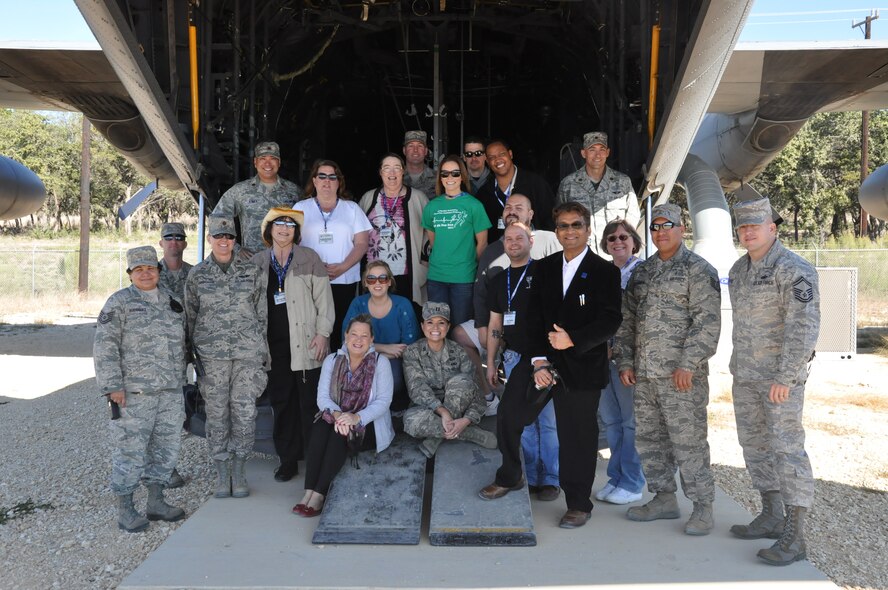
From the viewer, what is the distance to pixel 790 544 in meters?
3.58

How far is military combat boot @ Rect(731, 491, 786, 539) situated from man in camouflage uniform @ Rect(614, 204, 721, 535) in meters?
0.17

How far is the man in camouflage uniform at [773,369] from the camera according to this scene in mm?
3559

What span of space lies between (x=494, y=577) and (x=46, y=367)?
9372 millimetres

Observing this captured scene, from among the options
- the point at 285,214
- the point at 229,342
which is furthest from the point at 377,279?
the point at 229,342

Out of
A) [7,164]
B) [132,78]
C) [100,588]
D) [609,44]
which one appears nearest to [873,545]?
[100,588]

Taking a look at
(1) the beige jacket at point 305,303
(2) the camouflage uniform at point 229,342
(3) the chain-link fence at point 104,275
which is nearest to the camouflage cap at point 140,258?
(2) the camouflage uniform at point 229,342

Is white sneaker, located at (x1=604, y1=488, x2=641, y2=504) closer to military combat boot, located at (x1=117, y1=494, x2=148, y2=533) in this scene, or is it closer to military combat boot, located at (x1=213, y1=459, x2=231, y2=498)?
military combat boot, located at (x1=213, y1=459, x2=231, y2=498)

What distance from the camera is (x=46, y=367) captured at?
1080 cm

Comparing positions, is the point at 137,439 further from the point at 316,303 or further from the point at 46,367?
the point at 46,367

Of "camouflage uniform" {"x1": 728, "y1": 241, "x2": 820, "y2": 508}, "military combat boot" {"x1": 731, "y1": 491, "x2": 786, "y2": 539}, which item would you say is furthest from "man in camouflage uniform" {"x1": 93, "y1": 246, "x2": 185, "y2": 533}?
"military combat boot" {"x1": 731, "y1": 491, "x2": 786, "y2": 539}

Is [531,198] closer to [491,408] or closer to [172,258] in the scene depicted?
[491,408]

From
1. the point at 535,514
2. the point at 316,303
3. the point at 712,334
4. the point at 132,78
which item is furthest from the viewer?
the point at 132,78

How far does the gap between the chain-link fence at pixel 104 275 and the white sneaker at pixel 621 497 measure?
38.9 feet

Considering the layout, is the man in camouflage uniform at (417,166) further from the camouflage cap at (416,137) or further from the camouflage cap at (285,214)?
the camouflage cap at (285,214)
